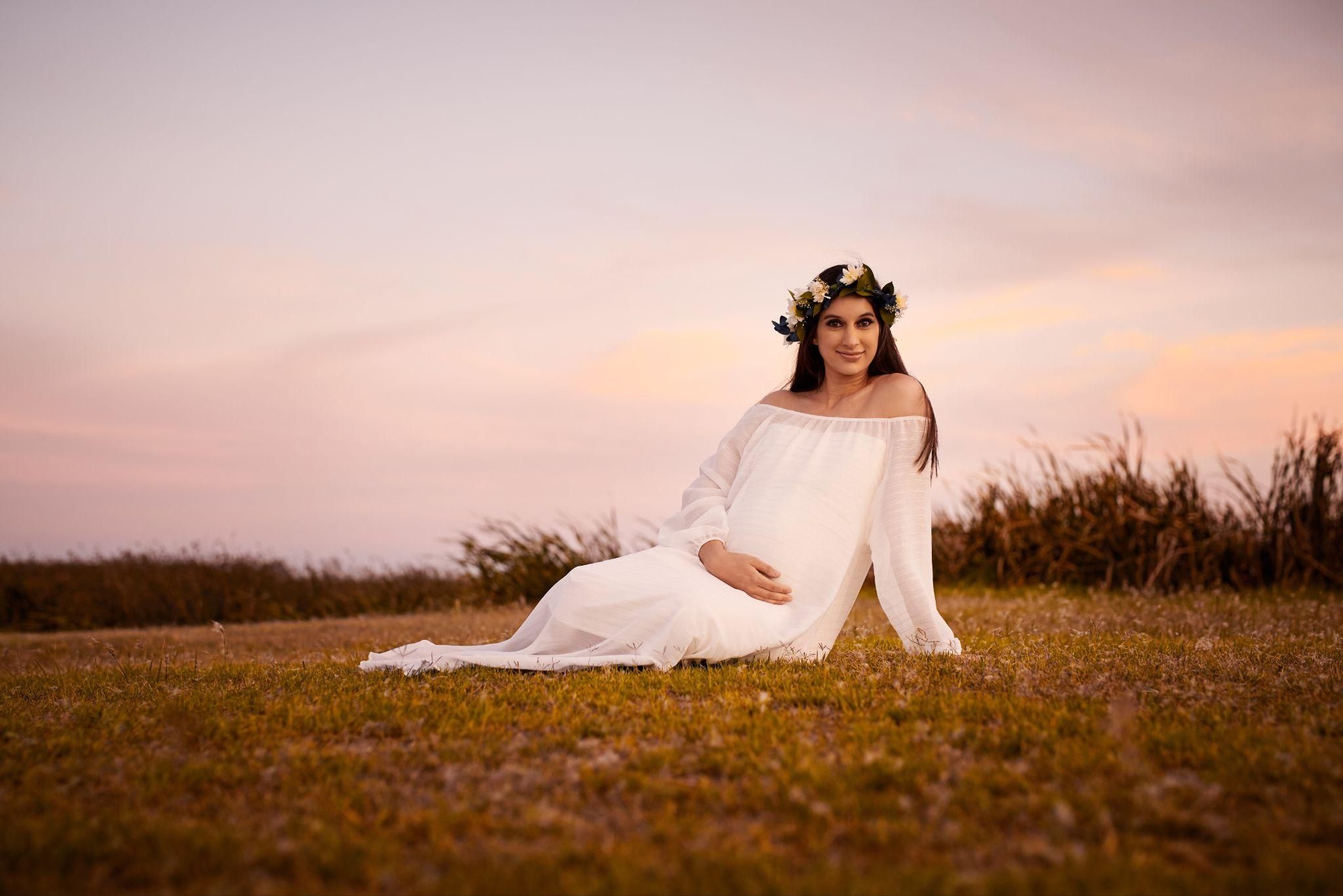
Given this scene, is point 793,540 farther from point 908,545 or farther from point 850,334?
point 850,334

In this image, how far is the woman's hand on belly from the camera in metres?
6.21

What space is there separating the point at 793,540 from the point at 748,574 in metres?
0.42

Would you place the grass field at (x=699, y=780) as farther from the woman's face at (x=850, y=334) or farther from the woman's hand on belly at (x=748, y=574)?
the woman's face at (x=850, y=334)

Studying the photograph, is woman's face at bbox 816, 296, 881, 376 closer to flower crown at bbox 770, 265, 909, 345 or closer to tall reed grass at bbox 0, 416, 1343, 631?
flower crown at bbox 770, 265, 909, 345

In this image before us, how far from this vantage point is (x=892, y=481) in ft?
21.6

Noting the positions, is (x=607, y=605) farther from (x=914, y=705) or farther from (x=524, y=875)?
(x=524, y=875)

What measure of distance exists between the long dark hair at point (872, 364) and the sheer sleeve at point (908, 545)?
2.8 inches

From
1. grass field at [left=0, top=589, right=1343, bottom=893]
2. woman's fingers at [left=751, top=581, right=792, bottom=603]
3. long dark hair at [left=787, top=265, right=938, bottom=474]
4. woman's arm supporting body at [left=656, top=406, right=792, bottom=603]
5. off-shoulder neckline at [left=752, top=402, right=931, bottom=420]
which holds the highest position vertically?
long dark hair at [left=787, top=265, right=938, bottom=474]

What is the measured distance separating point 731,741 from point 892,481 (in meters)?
3.00

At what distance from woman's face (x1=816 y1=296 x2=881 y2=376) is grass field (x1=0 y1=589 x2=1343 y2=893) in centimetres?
205

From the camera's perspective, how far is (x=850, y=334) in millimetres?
6730

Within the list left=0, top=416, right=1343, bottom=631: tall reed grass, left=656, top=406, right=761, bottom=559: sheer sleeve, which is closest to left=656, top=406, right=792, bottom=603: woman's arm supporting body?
left=656, top=406, right=761, bottom=559: sheer sleeve

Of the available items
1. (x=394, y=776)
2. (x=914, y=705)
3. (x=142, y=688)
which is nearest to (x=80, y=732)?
(x=142, y=688)

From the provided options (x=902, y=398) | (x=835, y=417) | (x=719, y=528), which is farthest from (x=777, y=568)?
(x=902, y=398)
